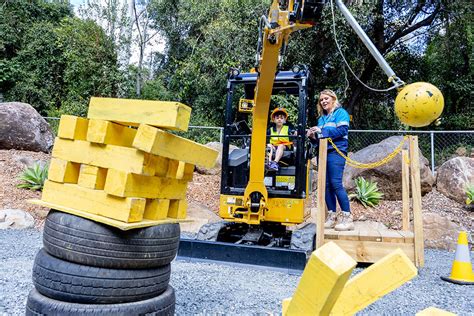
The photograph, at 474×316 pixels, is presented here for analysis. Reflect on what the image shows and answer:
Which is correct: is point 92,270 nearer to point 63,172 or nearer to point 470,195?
point 63,172

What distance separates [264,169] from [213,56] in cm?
989

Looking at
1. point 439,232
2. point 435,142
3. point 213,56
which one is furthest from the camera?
point 213,56

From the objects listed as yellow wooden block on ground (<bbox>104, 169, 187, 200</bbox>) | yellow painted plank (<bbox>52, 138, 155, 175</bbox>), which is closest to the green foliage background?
yellow wooden block on ground (<bbox>104, 169, 187, 200</bbox>)

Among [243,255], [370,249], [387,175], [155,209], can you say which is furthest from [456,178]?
[155,209]

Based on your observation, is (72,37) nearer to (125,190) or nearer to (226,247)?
(226,247)

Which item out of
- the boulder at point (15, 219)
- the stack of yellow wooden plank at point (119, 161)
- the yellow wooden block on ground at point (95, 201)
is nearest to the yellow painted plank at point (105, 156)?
the stack of yellow wooden plank at point (119, 161)

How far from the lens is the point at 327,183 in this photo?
18.4 feet

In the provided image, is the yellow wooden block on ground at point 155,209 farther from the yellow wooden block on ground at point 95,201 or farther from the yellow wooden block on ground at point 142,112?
the yellow wooden block on ground at point 142,112

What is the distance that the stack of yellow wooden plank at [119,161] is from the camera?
2463mm

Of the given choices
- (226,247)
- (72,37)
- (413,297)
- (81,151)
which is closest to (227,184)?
(226,247)

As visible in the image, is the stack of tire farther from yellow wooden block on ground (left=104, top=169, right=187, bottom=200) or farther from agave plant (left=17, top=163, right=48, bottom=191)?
agave plant (left=17, top=163, right=48, bottom=191)

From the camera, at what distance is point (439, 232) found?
730cm

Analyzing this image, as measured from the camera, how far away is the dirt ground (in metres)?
8.34

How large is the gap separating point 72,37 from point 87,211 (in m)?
17.1
